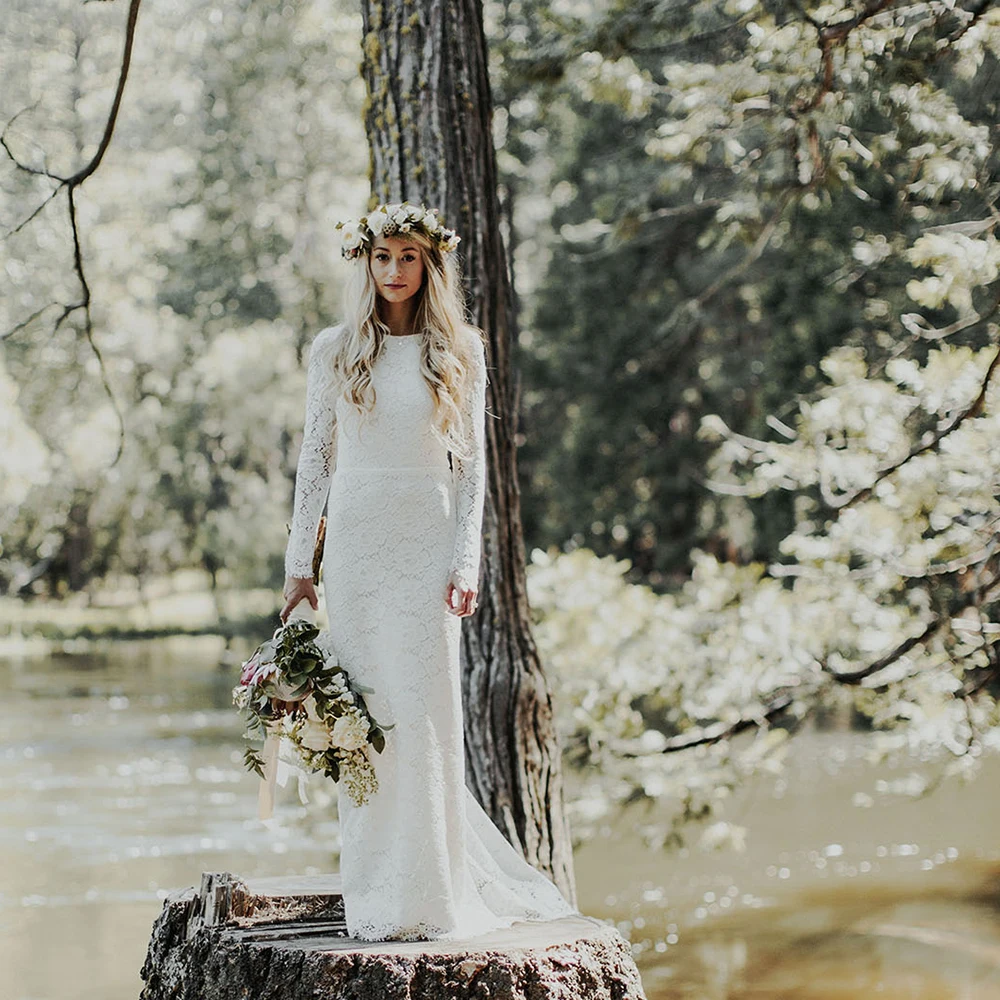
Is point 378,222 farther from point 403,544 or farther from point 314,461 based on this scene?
point 403,544

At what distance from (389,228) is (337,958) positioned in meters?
2.11

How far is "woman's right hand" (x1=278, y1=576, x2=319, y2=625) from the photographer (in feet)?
14.4

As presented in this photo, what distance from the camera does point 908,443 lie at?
29.4ft

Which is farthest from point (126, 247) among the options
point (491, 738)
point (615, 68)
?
point (491, 738)

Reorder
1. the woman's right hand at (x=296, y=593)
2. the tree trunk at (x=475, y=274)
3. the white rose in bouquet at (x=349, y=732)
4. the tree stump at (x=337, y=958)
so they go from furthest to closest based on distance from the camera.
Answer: the tree trunk at (x=475, y=274), the woman's right hand at (x=296, y=593), the white rose in bouquet at (x=349, y=732), the tree stump at (x=337, y=958)

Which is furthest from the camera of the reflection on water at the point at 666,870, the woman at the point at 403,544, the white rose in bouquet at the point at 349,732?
the reflection on water at the point at 666,870

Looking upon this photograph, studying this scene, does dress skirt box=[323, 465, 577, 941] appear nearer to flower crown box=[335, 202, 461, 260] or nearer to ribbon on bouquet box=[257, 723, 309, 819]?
ribbon on bouquet box=[257, 723, 309, 819]

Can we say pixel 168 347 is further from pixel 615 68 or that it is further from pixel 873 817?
pixel 615 68

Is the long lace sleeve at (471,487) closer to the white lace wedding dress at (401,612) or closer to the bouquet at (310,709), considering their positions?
the white lace wedding dress at (401,612)

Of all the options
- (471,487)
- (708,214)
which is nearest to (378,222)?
A: (471,487)

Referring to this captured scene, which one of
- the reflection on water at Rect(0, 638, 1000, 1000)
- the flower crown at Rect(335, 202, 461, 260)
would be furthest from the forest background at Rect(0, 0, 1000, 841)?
the flower crown at Rect(335, 202, 461, 260)

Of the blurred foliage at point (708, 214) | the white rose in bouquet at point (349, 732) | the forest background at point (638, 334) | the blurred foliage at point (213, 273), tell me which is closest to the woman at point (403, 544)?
the white rose in bouquet at point (349, 732)

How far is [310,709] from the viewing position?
4.22 m

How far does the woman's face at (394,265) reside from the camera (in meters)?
4.42
